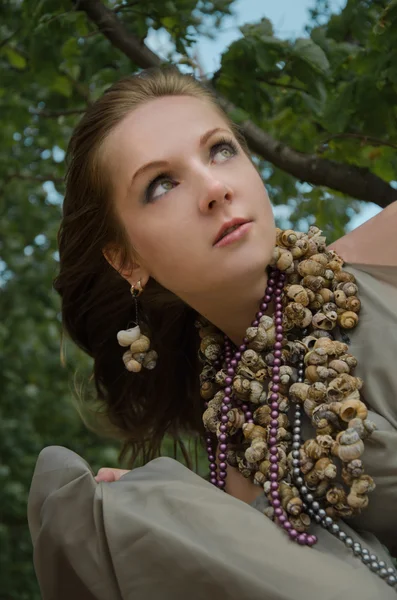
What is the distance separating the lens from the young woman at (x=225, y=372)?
5.83ft

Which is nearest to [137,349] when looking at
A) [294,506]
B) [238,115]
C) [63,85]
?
[294,506]

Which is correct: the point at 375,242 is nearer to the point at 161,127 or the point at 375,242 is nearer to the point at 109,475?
the point at 161,127

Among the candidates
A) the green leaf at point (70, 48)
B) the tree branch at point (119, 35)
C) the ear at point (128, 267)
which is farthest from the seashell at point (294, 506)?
the green leaf at point (70, 48)

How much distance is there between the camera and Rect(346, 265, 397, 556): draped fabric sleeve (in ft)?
6.29

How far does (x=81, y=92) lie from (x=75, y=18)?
648 mm

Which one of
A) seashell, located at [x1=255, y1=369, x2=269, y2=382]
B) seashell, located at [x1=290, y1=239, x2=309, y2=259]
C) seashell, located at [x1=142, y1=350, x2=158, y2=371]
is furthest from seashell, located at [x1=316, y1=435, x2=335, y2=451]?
seashell, located at [x1=142, y1=350, x2=158, y2=371]

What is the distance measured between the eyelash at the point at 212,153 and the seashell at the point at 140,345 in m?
0.39

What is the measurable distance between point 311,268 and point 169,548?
0.71 m

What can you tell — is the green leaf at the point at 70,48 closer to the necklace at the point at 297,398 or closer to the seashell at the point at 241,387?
the necklace at the point at 297,398

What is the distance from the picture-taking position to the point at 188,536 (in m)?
1.77

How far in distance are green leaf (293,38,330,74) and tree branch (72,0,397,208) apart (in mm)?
249

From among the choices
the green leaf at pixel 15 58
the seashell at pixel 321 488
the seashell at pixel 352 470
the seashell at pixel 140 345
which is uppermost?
the seashell at pixel 352 470

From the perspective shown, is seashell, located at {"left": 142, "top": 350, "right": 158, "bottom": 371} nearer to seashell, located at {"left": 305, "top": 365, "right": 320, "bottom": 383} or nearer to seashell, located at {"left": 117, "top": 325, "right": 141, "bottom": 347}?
seashell, located at {"left": 117, "top": 325, "right": 141, "bottom": 347}

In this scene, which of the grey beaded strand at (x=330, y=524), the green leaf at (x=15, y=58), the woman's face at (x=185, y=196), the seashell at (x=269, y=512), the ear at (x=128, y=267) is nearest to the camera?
the grey beaded strand at (x=330, y=524)
